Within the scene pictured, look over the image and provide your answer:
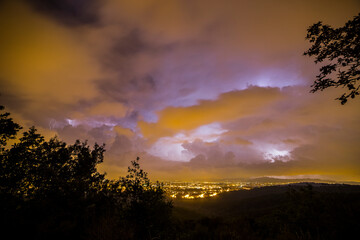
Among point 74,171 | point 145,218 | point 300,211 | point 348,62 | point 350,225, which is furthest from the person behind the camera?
point 74,171

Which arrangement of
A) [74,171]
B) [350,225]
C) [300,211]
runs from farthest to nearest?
[74,171]
[300,211]
[350,225]

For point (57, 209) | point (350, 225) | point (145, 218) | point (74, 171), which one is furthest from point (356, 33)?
point (74, 171)

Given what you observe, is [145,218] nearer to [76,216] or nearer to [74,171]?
[76,216]

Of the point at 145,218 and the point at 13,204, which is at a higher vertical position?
the point at 13,204

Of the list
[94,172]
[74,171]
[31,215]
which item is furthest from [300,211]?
[74,171]

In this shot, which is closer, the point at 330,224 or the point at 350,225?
the point at 350,225

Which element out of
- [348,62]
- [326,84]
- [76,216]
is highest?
[348,62]
